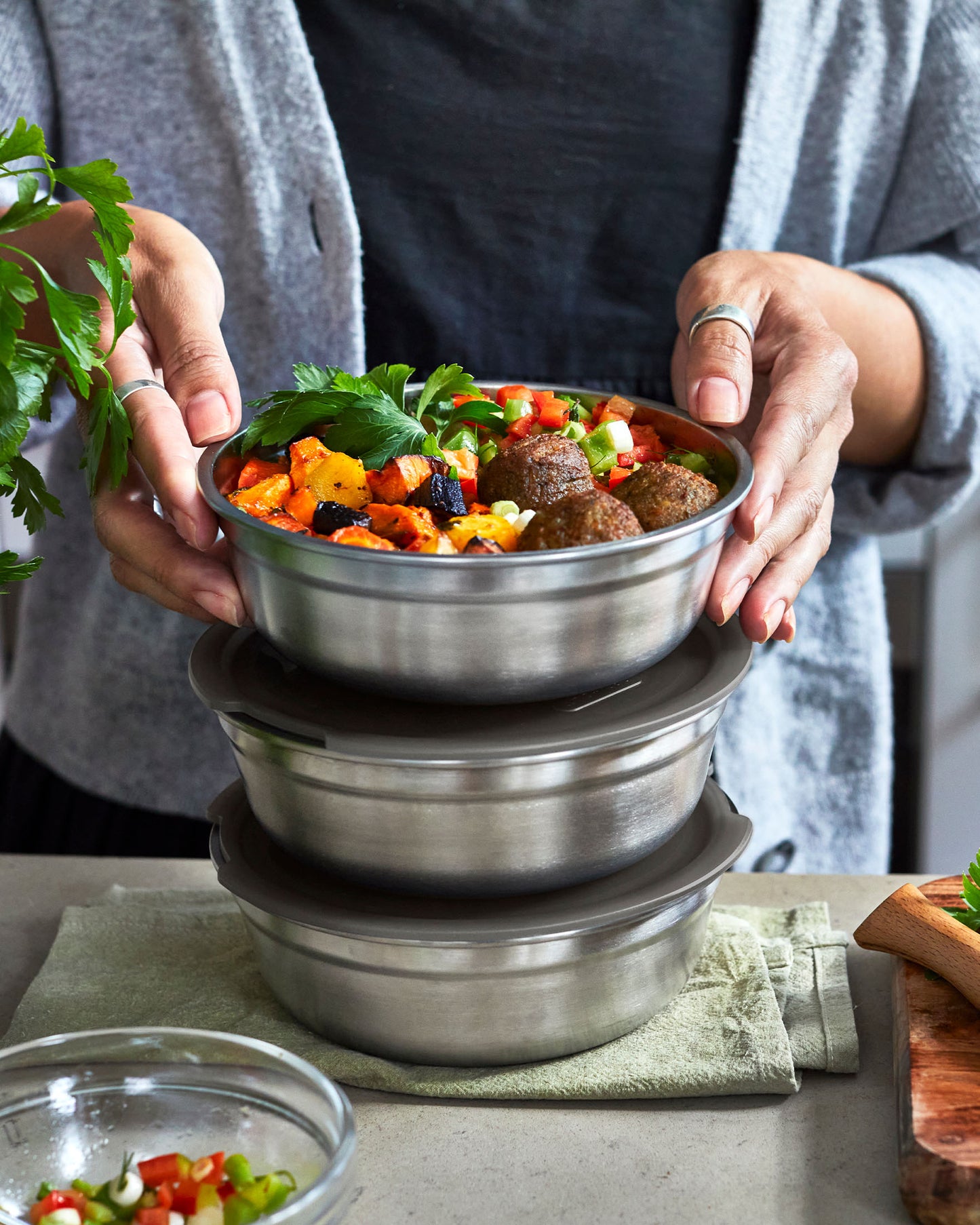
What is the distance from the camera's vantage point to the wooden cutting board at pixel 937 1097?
69 cm

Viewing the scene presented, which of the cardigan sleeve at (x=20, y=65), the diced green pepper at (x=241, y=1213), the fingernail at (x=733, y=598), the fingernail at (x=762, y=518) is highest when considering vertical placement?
the cardigan sleeve at (x=20, y=65)

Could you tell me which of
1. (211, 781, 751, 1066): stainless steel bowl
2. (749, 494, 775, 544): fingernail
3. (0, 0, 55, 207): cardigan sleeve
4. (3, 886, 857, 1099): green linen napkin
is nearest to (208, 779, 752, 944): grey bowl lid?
(211, 781, 751, 1066): stainless steel bowl

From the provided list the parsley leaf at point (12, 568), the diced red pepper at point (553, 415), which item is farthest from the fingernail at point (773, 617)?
the parsley leaf at point (12, 568)

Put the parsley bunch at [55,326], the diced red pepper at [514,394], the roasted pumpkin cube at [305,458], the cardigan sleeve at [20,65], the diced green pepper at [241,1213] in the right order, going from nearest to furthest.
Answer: the diced green pepper at [241,1213] < the parsley bunch at [55,326] < the roasted pumpkin cube at [305,458] < the diced red pepper at [514,394] < the cardigan sleeve at [20,65]

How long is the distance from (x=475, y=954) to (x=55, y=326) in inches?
19.6

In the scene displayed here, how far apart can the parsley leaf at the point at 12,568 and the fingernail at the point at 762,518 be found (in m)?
0.50

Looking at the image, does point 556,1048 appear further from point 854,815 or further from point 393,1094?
point 854,815

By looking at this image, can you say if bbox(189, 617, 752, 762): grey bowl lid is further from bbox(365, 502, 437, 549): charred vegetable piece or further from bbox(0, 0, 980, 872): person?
bbox(0, 0, 980, 872): person

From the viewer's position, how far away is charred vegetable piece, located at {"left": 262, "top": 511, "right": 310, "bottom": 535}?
774 mm

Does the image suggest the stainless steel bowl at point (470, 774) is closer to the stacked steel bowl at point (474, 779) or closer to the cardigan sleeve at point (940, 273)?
the stacked steel bowl at point (474, 779)

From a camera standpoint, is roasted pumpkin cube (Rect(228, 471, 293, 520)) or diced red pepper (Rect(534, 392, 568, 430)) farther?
diced red pepper (Rect(534, 392, 568, 430))

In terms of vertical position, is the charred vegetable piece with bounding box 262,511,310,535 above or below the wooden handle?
above

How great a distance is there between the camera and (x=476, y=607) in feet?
2.27

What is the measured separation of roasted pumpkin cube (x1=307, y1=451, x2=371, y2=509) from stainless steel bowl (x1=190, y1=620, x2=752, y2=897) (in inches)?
4.8
